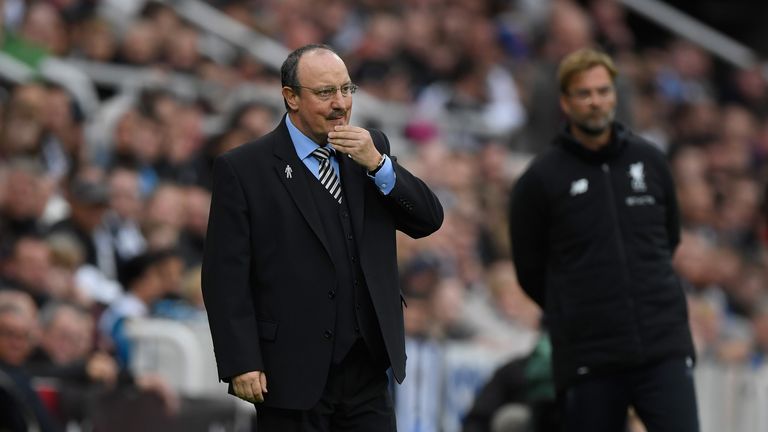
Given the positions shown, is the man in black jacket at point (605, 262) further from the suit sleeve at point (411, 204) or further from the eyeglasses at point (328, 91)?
the eyeglasses at point (328, 91)

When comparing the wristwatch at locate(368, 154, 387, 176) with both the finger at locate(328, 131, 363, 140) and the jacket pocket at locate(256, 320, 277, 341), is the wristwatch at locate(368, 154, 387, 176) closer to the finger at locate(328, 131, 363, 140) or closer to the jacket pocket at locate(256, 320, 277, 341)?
the finger at locate(328, 131, 363, 140)

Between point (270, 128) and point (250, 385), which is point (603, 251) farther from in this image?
point (270, 128)

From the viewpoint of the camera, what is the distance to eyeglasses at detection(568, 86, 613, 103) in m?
7.88

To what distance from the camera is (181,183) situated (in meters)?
13.2

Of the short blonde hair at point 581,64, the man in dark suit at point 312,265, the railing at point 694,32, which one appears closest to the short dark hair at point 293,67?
the man in dark suit at point 312,265

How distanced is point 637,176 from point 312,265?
85.6 inches

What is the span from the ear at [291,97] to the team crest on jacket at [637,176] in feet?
6.87

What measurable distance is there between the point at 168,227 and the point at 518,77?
797 cm

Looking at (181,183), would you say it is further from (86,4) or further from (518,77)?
(518,77)

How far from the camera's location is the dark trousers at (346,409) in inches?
250

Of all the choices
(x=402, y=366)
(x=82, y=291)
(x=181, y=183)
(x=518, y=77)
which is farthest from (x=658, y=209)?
(x=518, y=77)

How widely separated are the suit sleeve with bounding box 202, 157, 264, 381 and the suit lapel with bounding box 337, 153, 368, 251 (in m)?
0.42

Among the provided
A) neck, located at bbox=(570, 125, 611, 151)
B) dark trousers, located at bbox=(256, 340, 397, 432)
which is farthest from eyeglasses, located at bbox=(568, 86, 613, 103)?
dark trousers, located at bbox=(256, 340, 397, 432)

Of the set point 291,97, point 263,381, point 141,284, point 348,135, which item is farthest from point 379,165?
point 141,284
